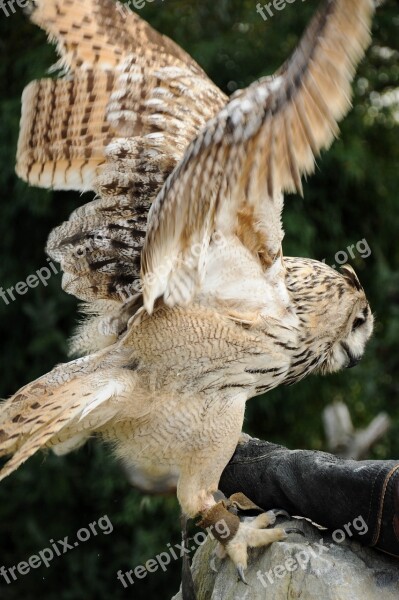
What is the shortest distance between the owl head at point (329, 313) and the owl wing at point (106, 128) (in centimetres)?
49

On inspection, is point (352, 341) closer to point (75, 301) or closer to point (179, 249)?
point (179, 249)

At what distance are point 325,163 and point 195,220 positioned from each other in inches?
77.3

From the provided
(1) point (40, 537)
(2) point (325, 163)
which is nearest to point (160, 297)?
(2) point (325, 163)

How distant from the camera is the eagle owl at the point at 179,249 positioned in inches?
77.0

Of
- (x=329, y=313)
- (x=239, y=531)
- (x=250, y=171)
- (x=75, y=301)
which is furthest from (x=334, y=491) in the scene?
(x=75, y=301)

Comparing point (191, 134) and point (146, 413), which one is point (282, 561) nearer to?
point (146, 413)

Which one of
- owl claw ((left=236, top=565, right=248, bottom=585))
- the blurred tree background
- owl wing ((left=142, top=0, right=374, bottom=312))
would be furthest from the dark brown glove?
the blurred tree background

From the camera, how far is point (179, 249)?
225 centimetres

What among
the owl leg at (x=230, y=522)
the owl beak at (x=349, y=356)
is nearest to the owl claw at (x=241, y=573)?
the owl leg at (x=230, y=522)

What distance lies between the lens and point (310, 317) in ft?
8.18

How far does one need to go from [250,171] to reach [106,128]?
92 centimetres

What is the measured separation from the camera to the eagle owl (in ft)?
6.42

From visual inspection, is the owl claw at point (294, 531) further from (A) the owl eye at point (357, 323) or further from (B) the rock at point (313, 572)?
(A) the owl eye at point (357, 323)

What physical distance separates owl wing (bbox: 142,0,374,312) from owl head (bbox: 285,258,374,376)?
0.31 ft
